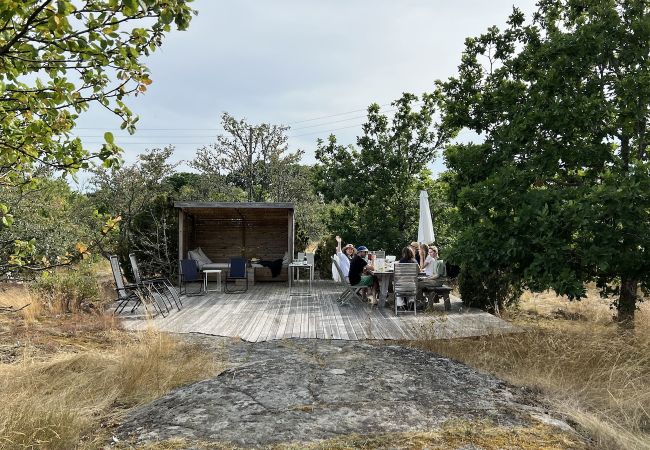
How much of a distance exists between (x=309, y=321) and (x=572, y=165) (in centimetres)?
489

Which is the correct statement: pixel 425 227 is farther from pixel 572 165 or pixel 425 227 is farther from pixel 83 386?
A: pixel 83 386

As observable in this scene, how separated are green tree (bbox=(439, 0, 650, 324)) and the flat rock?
2.18 metres

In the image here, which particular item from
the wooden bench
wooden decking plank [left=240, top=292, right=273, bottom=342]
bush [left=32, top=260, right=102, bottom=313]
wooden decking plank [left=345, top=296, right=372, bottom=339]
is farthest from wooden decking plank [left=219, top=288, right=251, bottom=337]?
the wooden bench

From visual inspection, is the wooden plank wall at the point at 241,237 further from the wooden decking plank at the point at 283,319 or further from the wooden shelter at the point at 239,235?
the wooden decking plank at the point at 283,319

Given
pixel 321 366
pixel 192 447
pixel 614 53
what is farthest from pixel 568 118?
pixel 192 447

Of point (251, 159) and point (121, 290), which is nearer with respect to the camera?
point (121, 290)

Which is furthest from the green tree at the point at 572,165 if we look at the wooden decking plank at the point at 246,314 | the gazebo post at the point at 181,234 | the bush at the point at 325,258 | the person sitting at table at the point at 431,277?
the gazebo post at the point at 181,234

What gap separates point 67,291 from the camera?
30.3 feet

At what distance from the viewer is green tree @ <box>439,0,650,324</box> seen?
6.27 metres

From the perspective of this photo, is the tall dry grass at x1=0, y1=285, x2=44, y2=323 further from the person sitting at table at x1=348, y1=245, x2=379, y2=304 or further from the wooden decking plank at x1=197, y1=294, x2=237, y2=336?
the person sitting at table at x1=348, y1=245, x2=379, y2=304

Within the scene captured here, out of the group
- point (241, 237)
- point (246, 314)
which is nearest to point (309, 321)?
point (246, 314)

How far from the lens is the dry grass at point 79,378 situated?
11.7 feet

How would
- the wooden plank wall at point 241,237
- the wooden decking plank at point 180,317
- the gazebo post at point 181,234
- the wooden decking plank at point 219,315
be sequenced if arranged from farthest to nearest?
the wooden plank wall at point 241,237, the gazebo post at point 181,234, the wooden decking plank at point 180,317, the wooden decking plank at point 219,315

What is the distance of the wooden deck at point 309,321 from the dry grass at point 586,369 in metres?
0.61
